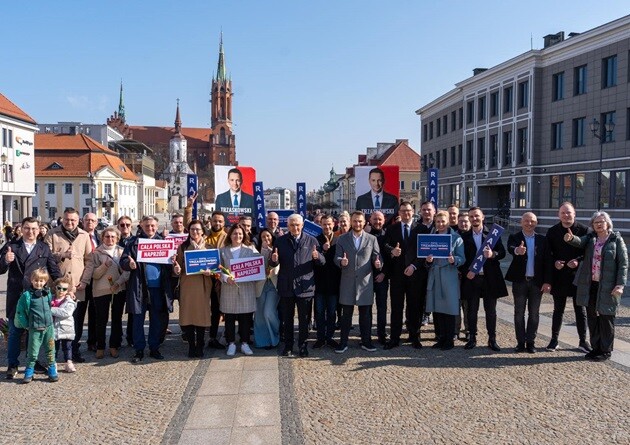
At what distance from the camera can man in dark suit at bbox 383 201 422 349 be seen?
8305 mm

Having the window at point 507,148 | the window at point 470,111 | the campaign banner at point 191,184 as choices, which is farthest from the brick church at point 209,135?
the campaign banner at point 191,184

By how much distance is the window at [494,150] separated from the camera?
145 feet

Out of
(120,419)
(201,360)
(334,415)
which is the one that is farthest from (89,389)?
(334,415)

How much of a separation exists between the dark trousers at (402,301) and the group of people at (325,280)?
0.02 metres

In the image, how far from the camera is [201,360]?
7.76 meters

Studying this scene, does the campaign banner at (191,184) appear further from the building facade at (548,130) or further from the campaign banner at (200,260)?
the building facade at (548,130)

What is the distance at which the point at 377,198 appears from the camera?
12438 millimetres

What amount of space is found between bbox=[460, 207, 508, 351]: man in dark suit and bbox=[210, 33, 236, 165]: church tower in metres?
144

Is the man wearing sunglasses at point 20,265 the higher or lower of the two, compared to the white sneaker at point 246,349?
higher

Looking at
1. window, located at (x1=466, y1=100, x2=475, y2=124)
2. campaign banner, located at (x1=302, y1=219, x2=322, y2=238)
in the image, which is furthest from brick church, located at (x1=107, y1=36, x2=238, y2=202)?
campaign banner, located at (x1=302, y1=219, x2=322, y2=238)

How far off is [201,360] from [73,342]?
1.84 metres

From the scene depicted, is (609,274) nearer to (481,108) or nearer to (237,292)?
(237,292)

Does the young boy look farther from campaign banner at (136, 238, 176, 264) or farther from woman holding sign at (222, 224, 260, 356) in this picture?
woman holding sign at (222, 224, 260, 356)

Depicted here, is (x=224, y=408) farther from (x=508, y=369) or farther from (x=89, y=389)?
(x=508, y=369)
